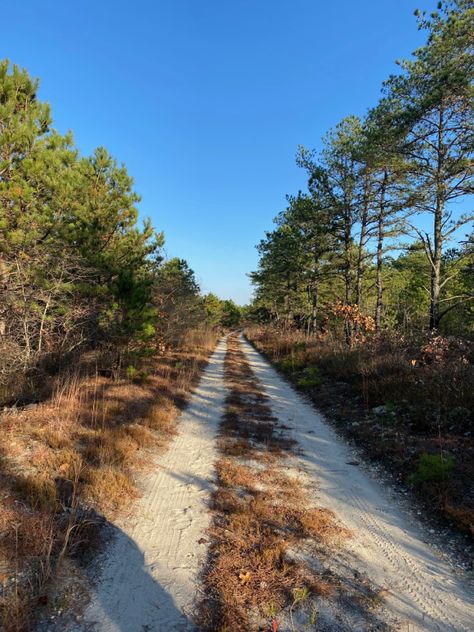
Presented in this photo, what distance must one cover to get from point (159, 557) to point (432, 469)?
369 cm

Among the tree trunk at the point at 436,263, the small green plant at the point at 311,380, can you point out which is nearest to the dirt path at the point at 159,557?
the small green plant at the point at 311,380

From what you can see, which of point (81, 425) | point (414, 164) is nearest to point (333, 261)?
point (414, 164)

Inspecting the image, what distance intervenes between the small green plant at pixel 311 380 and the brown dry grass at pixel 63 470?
164 inches

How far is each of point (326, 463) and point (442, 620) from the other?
9.35 ft

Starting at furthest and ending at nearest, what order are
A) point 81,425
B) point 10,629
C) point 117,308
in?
point 117,308, point 81,425, point 10,629

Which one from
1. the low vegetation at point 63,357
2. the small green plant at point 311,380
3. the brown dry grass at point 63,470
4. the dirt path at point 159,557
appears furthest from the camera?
the small green plant at point 311,380

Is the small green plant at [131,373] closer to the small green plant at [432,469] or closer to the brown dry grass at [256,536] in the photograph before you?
the brown dry grass at [256,536]

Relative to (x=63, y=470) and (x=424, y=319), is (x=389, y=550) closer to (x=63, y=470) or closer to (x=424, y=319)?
(x=63, y=470)

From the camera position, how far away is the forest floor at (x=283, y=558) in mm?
2498

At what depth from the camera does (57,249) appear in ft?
25.7

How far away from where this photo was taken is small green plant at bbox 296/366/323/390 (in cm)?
1042

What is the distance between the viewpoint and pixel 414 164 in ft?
34.5

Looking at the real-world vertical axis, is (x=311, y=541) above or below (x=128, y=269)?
below

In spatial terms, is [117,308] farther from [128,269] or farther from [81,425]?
[81,425]
